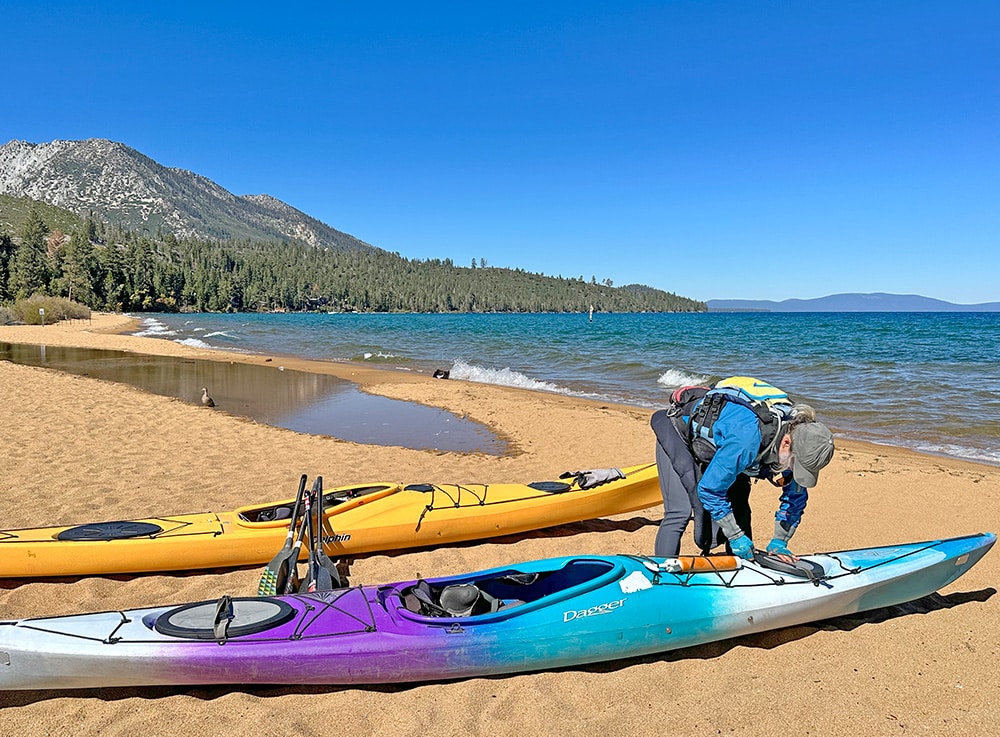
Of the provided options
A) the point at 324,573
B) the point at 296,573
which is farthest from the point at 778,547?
the point at 296,573

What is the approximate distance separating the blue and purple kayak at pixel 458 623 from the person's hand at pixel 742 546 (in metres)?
0.11

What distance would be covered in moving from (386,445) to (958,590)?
780 centimetres

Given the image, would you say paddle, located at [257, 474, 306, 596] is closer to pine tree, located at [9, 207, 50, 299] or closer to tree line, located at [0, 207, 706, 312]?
tree line, located at [0, 207, 706, 312]

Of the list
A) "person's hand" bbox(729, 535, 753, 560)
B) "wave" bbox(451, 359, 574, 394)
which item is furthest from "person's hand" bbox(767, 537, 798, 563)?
"wave" bbox(451, 359, 574, 394)

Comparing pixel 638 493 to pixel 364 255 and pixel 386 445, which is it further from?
pixel 364 255

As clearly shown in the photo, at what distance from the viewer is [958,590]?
16.0ft

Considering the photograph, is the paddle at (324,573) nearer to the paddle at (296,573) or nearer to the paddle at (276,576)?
the paddle at (296,573)

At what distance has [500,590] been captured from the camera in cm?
422

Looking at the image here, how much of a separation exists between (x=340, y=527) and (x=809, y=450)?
12.8 feet

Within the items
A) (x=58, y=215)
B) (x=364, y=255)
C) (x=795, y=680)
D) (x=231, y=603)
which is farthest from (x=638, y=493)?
(x=364, y=255)

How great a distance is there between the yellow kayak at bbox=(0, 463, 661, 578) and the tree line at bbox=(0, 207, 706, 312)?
194 feet

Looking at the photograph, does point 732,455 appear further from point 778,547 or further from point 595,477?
point 595,477

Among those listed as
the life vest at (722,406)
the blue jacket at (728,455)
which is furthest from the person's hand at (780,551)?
the life vest at (722,406)

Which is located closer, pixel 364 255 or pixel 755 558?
pixel 755 558
